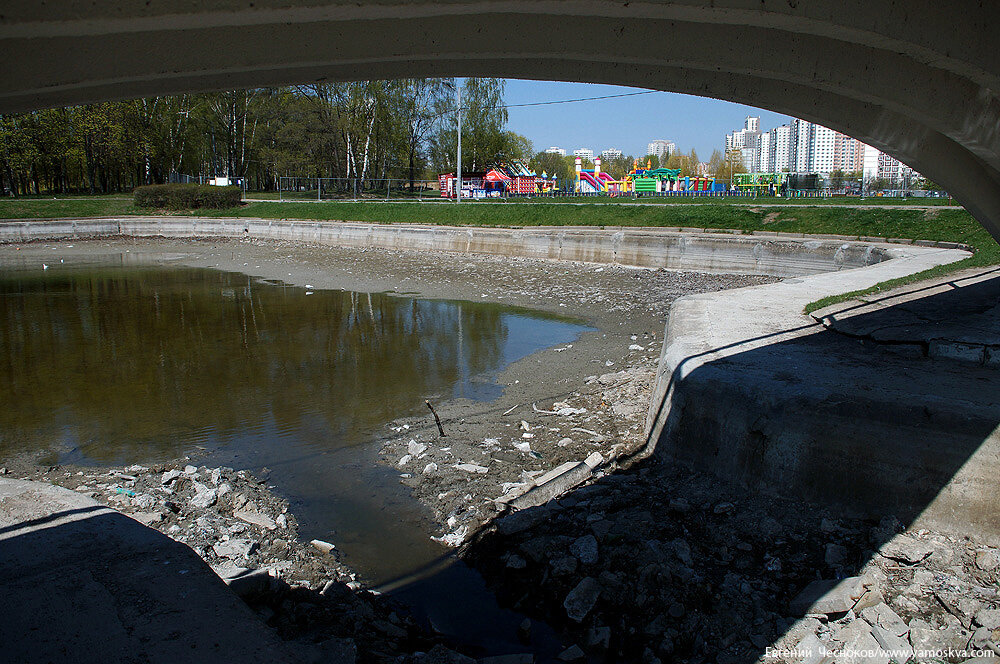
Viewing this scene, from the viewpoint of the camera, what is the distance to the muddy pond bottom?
18.8 ft

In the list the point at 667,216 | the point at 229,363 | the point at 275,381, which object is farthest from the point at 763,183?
the point at 275,381

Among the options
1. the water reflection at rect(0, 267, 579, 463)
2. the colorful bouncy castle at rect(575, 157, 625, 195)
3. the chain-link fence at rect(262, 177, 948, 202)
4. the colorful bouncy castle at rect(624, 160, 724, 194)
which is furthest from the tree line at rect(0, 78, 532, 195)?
the water reflection at rect(0, 267, 579, 463)

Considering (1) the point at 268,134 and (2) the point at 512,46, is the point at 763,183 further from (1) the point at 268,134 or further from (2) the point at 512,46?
(2) the point at 512,46

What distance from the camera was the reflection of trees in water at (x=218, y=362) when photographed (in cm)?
834

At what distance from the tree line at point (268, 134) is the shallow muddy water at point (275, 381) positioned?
110 feet

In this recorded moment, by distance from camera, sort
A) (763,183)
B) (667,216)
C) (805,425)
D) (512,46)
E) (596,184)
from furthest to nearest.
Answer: (596,184) → (763,183) → (667,216) → (805,425) → (512,46)

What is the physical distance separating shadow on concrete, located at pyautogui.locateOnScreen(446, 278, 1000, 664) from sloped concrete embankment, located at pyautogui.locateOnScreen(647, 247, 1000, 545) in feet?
0.04

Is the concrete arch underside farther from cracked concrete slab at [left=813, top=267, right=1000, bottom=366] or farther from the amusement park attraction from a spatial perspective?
the amusement park attraction

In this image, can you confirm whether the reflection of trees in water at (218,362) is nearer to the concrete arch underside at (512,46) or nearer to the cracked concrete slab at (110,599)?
the cracked concrete slab at (110,599)

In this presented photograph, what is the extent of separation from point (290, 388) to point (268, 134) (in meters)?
49.5

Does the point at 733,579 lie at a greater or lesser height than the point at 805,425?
lesser

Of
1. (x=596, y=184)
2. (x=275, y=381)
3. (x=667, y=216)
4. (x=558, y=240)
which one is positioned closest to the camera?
(x=275, y=381)

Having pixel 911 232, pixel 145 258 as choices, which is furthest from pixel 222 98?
pixel 911 232

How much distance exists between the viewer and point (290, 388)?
9789 mm
